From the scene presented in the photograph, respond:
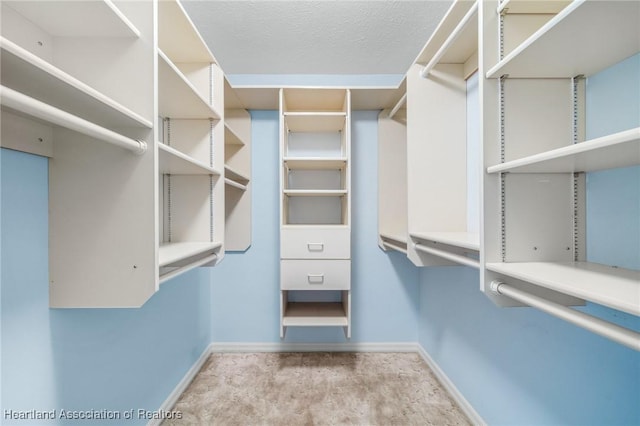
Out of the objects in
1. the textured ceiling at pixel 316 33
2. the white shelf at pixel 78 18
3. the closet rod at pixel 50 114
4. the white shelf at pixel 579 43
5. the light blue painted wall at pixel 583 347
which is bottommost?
the light blue painted wall at pixel 583 347

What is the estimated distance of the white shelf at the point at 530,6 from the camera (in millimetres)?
871

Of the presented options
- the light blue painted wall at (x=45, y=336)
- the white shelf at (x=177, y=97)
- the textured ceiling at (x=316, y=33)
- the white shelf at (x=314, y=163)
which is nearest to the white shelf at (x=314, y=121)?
the white shelf at (x=314, y=163)

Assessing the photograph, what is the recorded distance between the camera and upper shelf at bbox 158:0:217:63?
108 centimetres

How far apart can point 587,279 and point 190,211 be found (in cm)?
163

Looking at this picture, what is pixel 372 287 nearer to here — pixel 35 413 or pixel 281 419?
pixel 281 419

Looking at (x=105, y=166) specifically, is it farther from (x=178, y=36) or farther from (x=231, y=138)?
(x=231, y=138)

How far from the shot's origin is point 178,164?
120cm

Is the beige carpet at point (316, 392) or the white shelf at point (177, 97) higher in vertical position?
the white shelf at point (177, 97)

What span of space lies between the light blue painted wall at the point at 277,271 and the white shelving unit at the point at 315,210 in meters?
0.16

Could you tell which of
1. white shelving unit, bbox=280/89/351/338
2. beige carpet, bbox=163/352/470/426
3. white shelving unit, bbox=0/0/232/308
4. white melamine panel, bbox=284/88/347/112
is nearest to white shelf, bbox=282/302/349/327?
white shelving unit, bbox=280/89/351/338

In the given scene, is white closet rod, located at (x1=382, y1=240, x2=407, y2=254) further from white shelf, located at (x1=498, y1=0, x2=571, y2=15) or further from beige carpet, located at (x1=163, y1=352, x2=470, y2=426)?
white shelf, located at (x1=498, y1=0, x2=571, y2=15)

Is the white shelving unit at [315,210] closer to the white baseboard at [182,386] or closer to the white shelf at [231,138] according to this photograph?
the white shelf at [231,138]

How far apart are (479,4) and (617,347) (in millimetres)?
1205

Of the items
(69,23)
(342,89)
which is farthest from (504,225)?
(69,23)
